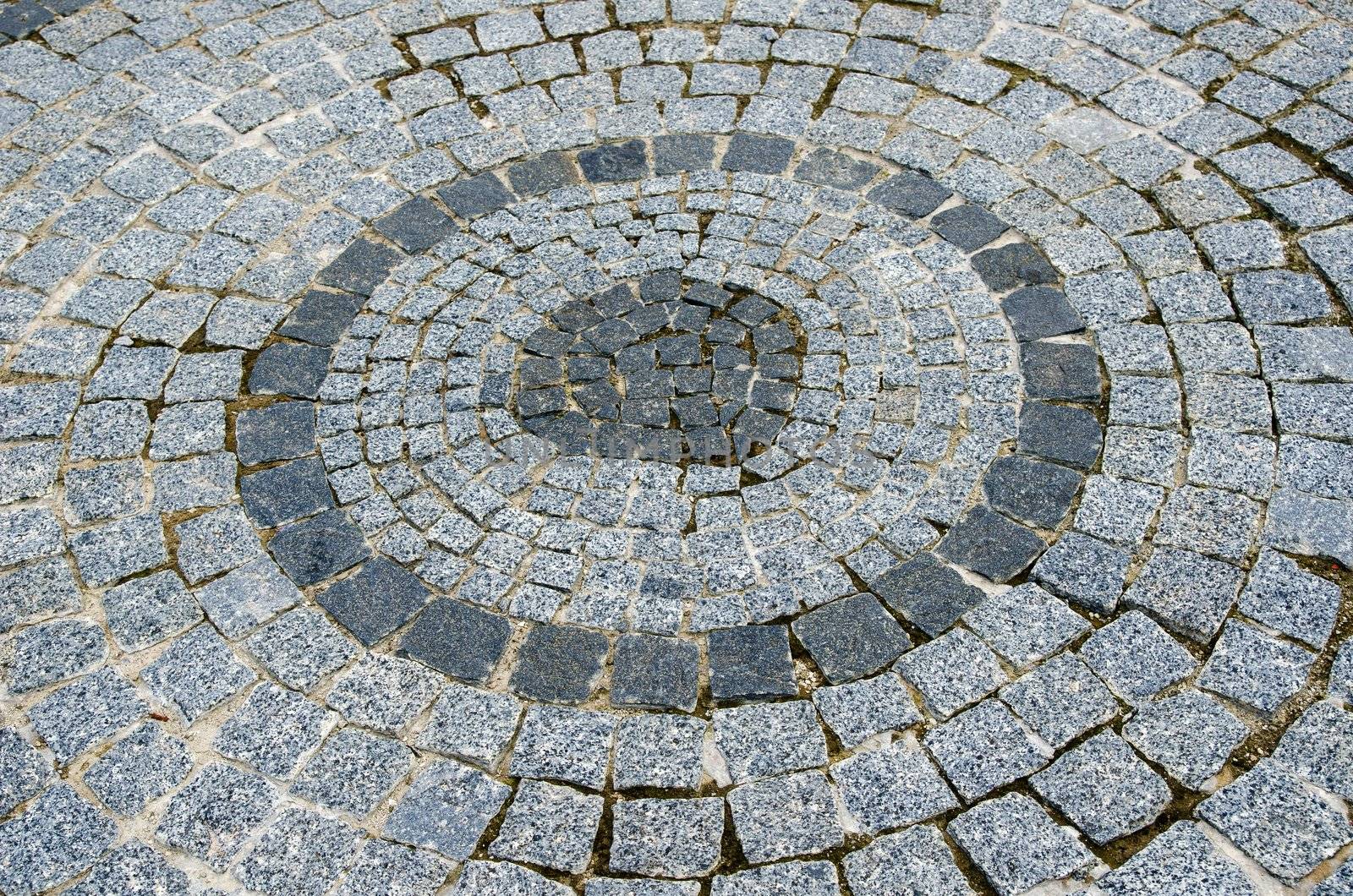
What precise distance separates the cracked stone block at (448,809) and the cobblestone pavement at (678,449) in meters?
0.02

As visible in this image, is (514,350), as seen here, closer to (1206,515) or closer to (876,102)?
(876,102)

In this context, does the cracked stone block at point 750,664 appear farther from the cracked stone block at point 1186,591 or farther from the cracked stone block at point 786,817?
the cracked stone block at point 1186,591

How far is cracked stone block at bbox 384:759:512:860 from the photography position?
3922mm

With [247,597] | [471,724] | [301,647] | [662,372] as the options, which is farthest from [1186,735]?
[247,597]

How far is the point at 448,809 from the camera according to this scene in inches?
157

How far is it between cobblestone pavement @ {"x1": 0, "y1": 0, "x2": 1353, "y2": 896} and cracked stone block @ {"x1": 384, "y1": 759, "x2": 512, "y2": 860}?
22 millimetres

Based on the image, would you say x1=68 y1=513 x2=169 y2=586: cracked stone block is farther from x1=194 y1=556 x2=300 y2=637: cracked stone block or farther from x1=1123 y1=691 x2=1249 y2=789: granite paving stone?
x1=1123 y1=691 x2=1249 y2=789: granite paving stone

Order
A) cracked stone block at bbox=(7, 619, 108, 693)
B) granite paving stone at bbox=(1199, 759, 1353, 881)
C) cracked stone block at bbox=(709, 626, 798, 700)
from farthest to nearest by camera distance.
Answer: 1. cracked stone block at bbox=(7, 619, 108, 693)
2. cracked stone block at bbox=(709, 626, 798, 700)
3. granite paving stone at bbox=(1199, 759, 1353, 881)

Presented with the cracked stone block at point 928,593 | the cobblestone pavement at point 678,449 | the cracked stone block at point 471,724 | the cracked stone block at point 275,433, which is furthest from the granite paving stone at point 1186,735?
the cracked stone block at point 275,433

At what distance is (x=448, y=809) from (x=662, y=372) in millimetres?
2233

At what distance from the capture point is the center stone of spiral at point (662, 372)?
514cm

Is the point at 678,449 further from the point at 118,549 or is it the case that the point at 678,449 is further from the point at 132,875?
the point at 132,875

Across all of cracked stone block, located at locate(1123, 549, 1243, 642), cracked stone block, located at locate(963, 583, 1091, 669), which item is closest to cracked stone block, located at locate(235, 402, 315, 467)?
cracked stone block, located at locate(963, 583, 1091, 669)

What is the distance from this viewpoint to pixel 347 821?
13.0 ft
